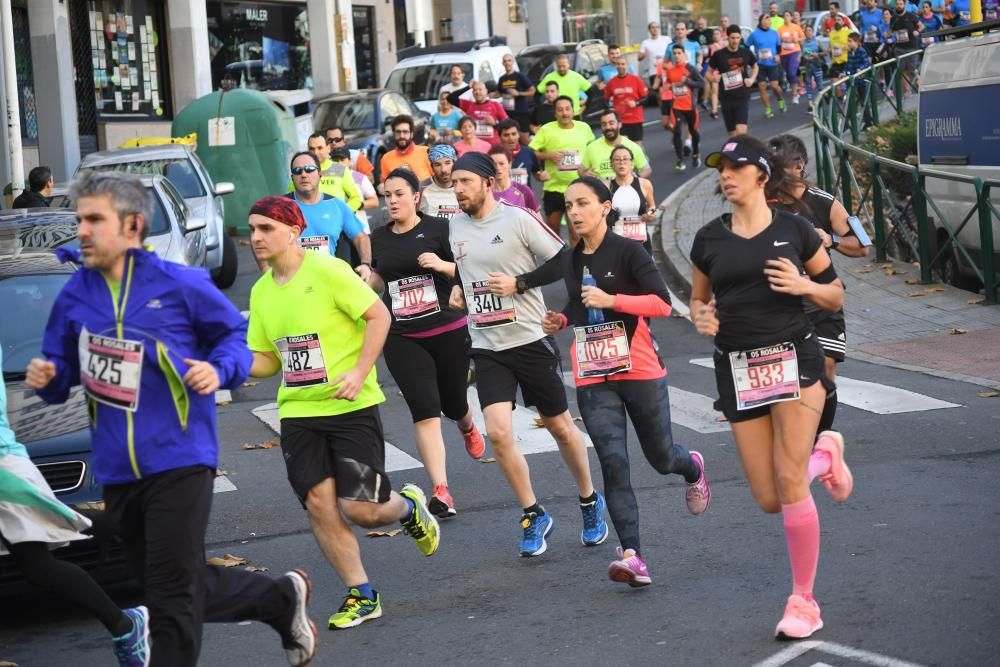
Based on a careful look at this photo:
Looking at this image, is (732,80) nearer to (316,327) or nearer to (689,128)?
(689,128)

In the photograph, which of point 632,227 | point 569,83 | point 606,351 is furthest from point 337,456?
point 569,83

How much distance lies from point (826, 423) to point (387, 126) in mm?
19410

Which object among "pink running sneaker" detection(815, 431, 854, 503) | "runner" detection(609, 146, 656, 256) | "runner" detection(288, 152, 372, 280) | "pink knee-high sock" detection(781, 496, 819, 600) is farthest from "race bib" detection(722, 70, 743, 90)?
"pink knee-high sock" detection(781, 496, 819, 600)

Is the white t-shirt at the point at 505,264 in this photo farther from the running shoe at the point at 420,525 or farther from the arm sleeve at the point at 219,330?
the arm sleeve at the point at 219,330

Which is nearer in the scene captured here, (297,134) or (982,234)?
(982,234)

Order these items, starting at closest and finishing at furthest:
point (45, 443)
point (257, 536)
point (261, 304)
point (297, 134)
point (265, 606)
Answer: point (265, 606) < point (261, 304) < point (45, 443) < point (257, 536) < point (297, 134)

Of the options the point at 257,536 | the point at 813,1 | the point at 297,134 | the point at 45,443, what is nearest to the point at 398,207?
the point at 257,536

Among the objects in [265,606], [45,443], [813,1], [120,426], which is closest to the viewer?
[120,426]

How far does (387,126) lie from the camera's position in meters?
26.1

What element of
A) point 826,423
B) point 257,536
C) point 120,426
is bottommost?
point 257,536

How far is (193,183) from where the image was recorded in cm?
1862

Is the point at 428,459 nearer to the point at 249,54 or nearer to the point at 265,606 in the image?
the point at 265,606

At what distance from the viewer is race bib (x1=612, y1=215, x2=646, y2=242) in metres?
12.5

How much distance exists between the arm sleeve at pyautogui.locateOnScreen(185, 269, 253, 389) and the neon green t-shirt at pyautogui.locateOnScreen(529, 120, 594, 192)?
10899mm
